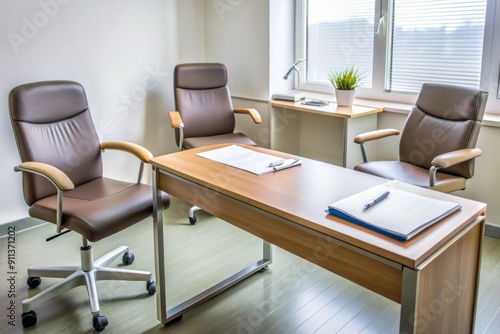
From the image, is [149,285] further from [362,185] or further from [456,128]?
[456,128]

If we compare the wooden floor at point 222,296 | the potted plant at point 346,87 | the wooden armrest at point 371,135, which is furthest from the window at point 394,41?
the wooden floor at point 222,296

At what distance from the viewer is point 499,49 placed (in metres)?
3.02

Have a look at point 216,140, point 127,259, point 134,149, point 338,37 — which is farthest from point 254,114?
point 127,259

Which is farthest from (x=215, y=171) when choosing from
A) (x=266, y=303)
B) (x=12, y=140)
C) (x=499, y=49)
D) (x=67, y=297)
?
→ (x=499, y=49)

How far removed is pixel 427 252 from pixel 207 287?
5.16 feet

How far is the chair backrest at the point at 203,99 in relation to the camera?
12.4ft

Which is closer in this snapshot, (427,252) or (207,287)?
(427,252)

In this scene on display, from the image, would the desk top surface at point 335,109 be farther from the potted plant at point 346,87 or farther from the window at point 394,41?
the window at point 394,41

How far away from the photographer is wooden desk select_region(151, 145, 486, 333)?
129 centimetres

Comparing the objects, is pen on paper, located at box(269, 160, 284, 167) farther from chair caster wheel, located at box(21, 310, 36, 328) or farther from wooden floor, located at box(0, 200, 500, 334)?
chair caster wheel, located at box(21, 310, 36, 328)

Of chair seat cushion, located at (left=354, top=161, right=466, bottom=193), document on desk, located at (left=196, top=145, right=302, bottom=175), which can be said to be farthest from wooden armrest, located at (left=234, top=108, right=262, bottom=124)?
document on desk, located at (left=196, top=145, right=302, bottom=175)

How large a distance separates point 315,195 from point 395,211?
1.04ft

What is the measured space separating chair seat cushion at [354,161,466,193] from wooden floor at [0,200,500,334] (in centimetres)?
53

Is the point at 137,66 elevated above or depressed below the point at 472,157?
above
